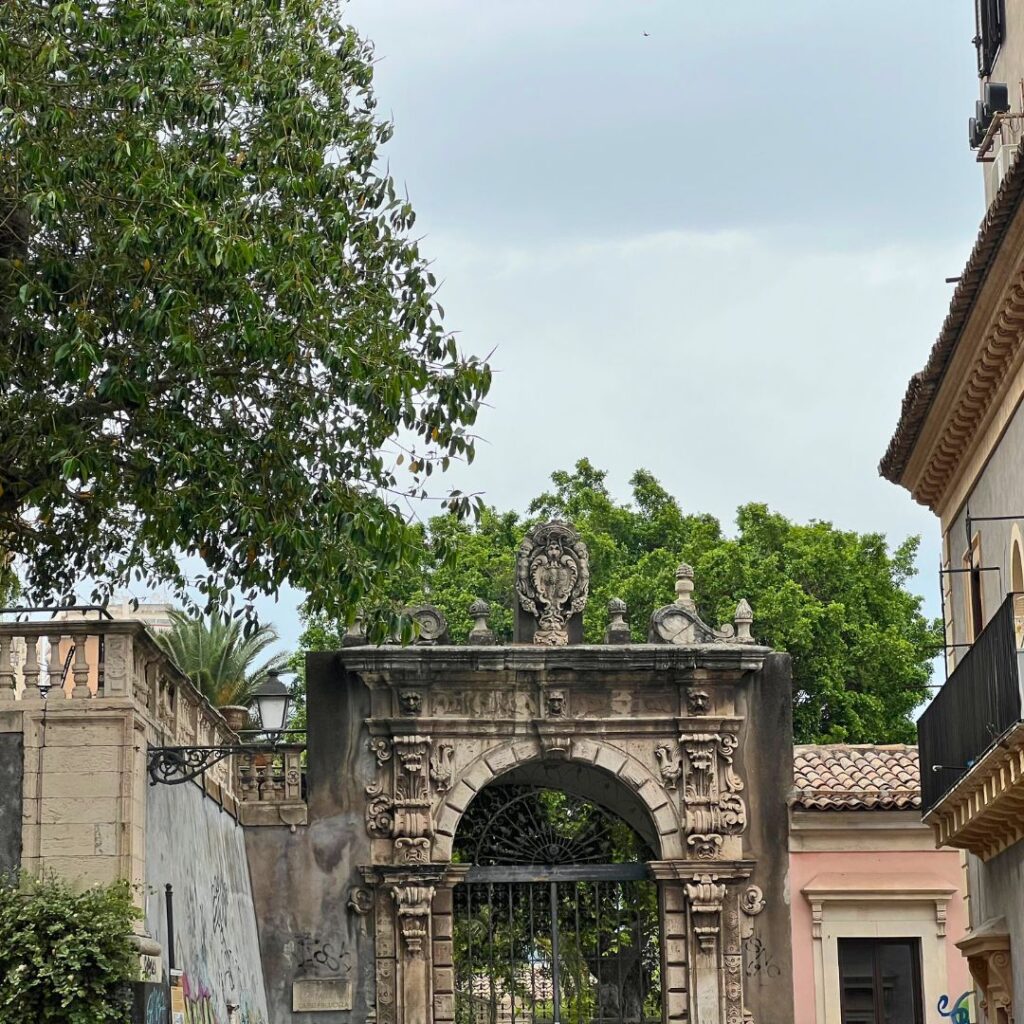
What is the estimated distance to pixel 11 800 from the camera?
612 inches

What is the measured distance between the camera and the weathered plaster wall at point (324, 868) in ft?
73.1

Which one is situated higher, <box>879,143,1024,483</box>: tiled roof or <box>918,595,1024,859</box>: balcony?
<box>879,143,1024,483</box>: tiled roof

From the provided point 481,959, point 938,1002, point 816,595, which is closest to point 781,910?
point 938,1002

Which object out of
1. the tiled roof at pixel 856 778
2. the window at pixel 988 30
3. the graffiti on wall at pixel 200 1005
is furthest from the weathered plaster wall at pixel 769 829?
the window at pixel 988 30

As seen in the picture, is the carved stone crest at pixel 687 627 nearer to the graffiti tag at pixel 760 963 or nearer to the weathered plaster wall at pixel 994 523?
the graffiti tag at pixel 760 963

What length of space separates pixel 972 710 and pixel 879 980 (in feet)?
27.6

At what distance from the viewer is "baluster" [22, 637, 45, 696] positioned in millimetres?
15812

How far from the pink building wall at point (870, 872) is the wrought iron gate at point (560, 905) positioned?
1775 millimetres

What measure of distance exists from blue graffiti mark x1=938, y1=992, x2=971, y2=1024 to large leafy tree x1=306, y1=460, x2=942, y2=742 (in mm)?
11869

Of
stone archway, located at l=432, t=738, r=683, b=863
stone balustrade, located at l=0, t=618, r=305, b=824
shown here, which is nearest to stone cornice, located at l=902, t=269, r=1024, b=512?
stone archway, located at l=432, t=738, r=683, b=863

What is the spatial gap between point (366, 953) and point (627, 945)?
320 centimetres

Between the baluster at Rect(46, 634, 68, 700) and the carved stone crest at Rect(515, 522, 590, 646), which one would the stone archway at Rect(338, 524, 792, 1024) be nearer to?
the carved stone crest at Rect(515, 522, 590, 646)

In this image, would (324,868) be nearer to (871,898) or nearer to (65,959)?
(871,898)

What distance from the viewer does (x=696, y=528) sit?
120 feet
